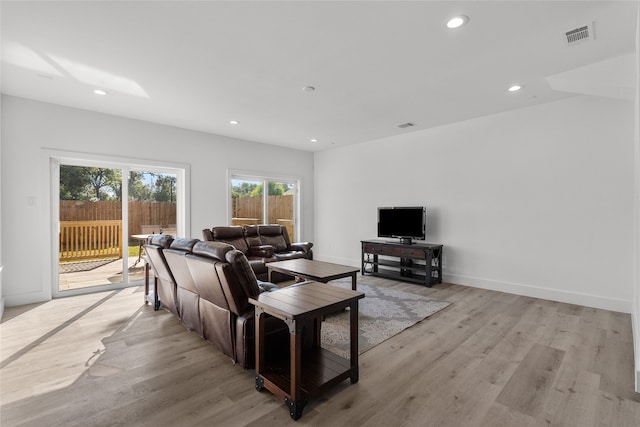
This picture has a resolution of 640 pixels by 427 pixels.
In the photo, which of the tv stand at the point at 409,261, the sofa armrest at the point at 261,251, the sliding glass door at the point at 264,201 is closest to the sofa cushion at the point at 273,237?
the sofa armrest at the point at 261,251

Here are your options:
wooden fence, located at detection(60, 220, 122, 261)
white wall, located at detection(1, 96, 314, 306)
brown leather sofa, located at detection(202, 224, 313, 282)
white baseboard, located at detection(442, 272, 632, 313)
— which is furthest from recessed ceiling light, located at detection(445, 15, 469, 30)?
wooden fence, located at detection(60, 220, 122, 261)

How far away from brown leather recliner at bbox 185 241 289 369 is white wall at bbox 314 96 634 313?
3.74m

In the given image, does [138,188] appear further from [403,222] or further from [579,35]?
[579,35]

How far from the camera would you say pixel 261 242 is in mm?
5375

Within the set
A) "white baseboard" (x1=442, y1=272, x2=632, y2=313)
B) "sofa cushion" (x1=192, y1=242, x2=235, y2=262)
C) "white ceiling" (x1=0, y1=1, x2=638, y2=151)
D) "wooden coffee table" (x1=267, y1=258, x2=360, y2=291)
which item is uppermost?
"white ceiling" (x1=0, y1=1, x2=638, y2=151)

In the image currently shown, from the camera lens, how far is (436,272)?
5.20 m

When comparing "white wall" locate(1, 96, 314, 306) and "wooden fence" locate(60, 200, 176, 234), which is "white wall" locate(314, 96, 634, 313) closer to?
"white wall" locate(1, 96, 314, 306)

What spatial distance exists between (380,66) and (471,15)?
0.96m

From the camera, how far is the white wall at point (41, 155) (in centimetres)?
385

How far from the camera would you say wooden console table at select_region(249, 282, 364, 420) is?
69.2 inches

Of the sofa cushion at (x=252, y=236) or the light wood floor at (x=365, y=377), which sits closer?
the light wood floor at (x=365, y=377)

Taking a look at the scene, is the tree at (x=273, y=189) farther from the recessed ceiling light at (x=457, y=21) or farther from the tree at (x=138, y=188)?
the recessed ceiling light at (x=457, y=21)

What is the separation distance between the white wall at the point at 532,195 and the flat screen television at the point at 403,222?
0.29 m

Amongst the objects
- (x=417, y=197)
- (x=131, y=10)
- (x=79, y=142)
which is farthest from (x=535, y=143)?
(x=79, y=142)
